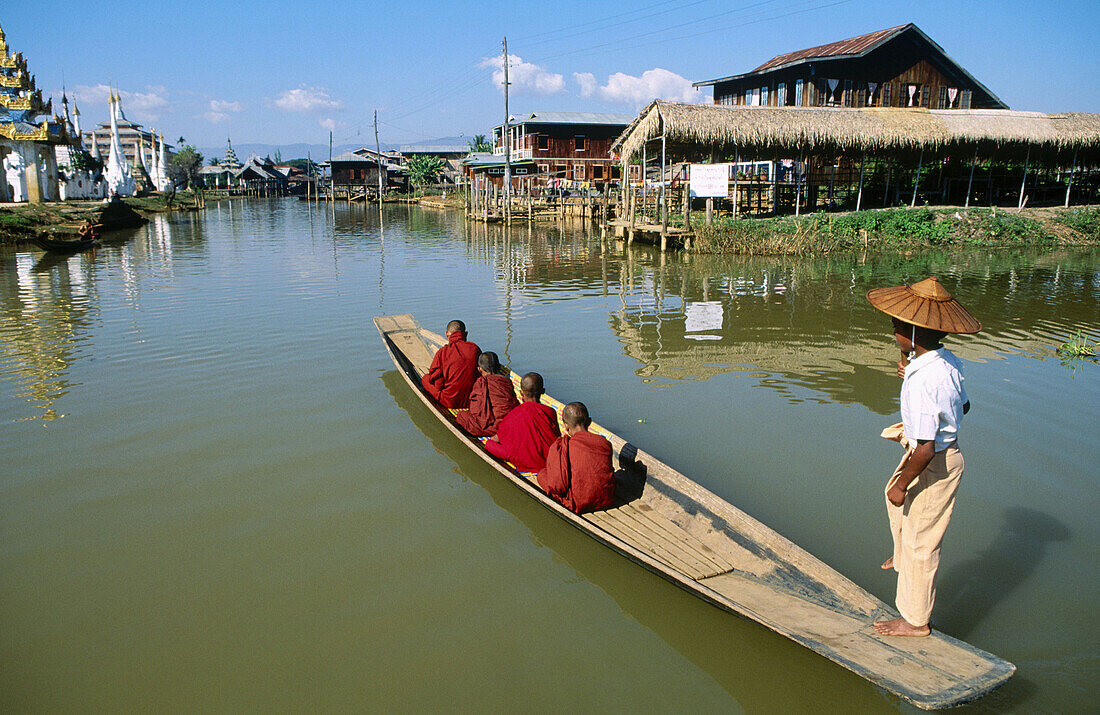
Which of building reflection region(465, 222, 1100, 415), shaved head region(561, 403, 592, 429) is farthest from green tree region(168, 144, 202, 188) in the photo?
shaved head region(561, 403, 592, 429)

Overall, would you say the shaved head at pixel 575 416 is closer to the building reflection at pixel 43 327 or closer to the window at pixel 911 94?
the building reflection at pixel 43 327

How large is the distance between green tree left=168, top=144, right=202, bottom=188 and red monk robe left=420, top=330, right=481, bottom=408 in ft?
238

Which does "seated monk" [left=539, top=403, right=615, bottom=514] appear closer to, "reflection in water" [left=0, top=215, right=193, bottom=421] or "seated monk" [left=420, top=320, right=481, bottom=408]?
"seated monk" [left=420, top=320, right=481, bottom=408]

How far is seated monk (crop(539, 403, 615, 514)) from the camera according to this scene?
4668 mm

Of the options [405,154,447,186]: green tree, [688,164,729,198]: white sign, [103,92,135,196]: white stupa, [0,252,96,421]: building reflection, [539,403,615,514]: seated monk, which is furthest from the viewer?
[405,154,447,186]: green tree

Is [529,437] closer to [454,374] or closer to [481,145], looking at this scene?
[454,374]

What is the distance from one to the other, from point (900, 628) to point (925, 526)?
0.52 m

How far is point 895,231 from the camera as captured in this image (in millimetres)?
20703

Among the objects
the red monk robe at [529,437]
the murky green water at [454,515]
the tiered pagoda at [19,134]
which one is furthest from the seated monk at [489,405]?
the tiered pagoda at [19,134]

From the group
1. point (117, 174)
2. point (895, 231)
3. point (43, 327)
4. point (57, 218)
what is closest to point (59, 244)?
point (57, 218)

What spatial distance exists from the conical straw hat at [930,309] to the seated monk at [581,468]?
80.5 inches

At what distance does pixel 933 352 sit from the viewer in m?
3.18

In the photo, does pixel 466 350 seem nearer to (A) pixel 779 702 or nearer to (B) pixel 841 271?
(A) pixel 779 702

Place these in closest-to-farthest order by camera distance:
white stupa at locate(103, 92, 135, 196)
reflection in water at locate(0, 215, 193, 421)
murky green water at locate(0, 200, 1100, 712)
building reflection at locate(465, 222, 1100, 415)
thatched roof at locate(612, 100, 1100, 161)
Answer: murky green water at locate(0, 200, 1100, 712) → reflection in water at locate(0, 215, 193, 421) → building reflection at locate(465, 222, 1100, 415) → thatched roof at locate(612, 100, 1100, 161) → white stupa at locate(103, 92, 135, 196)
